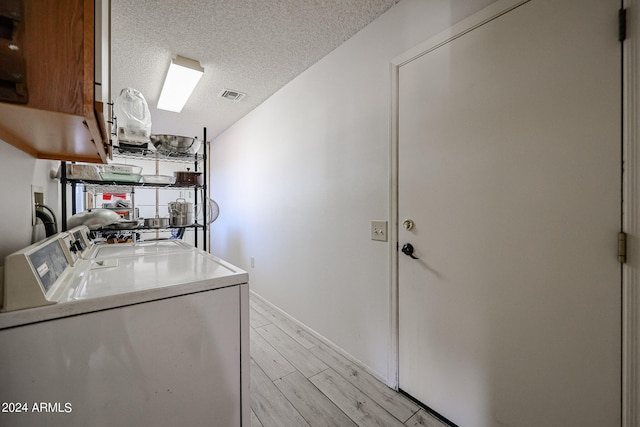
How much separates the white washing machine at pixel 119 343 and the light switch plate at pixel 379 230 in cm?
95

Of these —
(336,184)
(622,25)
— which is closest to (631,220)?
(622,25)

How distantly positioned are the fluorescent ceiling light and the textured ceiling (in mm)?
64

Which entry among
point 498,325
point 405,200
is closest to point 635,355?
point 498,325

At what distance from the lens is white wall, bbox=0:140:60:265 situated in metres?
0.83

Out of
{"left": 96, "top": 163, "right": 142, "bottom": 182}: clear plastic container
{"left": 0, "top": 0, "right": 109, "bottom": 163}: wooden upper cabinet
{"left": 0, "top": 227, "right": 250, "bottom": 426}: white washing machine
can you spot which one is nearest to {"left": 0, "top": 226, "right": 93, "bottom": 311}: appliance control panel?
{"left": 0, "top": 227, "right": 250, "bottom": 426}: white washing machine

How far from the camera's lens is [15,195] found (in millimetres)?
944

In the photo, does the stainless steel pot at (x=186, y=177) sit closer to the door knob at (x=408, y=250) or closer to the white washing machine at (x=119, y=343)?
the white washing machine at (x=119, y=343)

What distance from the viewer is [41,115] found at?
0.64m

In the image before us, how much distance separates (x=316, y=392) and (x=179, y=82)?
9.23 ft

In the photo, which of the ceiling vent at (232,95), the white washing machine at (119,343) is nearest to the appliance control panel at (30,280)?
the white washing machine at (119,343)

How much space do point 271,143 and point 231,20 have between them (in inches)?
48.8

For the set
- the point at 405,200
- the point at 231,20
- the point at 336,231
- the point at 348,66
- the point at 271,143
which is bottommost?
the point at 336,231

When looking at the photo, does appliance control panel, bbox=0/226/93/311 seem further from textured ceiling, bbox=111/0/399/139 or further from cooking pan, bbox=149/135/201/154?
textured ceiling, bbox=111/0/399/139

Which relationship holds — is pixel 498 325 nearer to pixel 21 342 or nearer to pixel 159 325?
pixel 159 325
